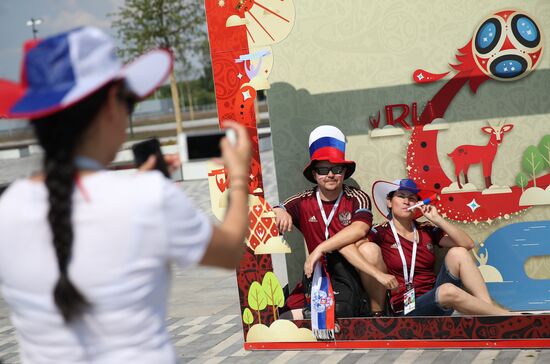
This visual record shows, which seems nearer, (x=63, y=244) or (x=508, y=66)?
(x=63, y=244)

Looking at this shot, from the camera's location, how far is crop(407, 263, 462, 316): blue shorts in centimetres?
555

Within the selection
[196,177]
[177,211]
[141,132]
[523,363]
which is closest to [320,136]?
[523,363]

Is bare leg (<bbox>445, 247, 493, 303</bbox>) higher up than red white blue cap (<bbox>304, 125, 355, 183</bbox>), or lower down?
lower down

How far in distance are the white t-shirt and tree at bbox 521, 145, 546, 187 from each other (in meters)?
4.08

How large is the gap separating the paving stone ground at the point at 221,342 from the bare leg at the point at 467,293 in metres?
0.25

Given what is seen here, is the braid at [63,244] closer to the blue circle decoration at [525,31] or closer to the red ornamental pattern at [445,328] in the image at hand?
the red ornamental pattern at [445,328]

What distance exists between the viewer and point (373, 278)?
570cm

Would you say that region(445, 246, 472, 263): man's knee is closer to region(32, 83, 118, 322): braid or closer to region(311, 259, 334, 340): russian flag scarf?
region(311, 259, 334, 340): russian flag scarf

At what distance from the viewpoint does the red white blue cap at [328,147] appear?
18.9 ft

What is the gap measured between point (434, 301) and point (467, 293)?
→ 7.9 inches

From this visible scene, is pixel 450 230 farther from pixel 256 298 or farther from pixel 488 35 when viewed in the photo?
pixel 256 298

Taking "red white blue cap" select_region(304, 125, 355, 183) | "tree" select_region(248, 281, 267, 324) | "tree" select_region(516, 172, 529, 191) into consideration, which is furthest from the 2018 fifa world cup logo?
"tree" select_region(248, 281, 267, 324)

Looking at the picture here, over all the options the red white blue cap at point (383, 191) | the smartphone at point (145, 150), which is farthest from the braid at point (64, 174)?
the red white blue cap at point (383, 191)

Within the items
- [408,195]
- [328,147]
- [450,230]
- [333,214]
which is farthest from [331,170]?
[450,230]
